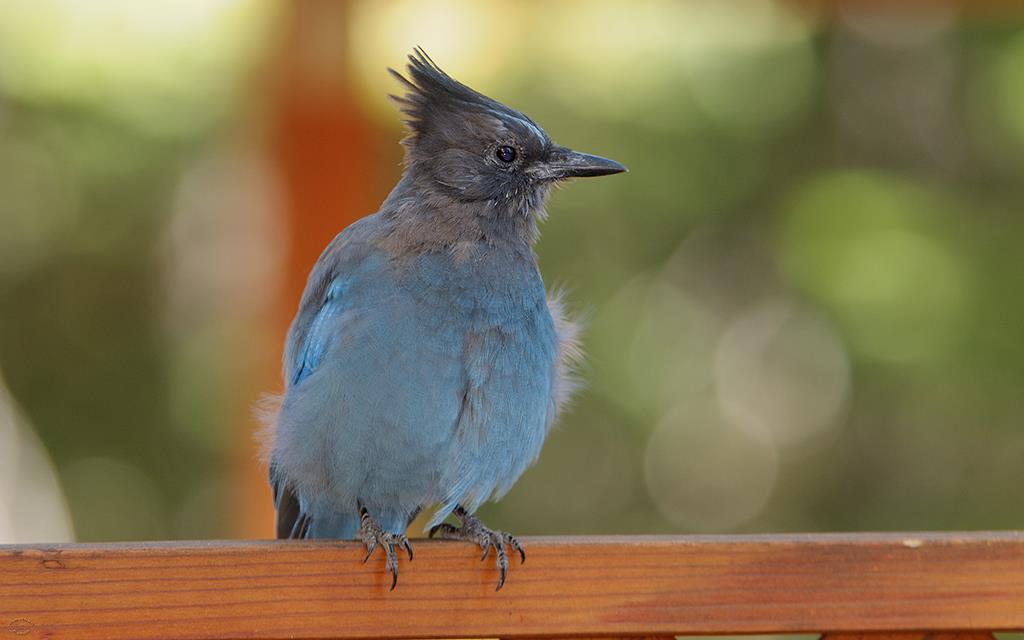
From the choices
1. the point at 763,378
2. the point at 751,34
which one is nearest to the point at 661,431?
the point at 763,378

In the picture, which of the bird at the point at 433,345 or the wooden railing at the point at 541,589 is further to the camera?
the bird at the point at 433,345

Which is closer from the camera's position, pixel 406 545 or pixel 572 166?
pixel 406 545

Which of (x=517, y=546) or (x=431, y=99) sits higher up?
(x=431, y=99)

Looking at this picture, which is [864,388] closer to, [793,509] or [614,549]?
[793,509]

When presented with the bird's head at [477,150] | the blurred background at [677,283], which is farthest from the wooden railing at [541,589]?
the blurred background at [677,283]

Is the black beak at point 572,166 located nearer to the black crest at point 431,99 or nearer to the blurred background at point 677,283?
the black crest at point 431,99

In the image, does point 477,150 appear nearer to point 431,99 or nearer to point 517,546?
point 431,99

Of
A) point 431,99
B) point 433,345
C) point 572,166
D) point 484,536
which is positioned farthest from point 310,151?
point 484,536

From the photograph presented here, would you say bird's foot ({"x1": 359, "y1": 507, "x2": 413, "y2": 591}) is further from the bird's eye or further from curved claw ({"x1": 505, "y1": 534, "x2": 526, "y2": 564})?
the bird's eye
